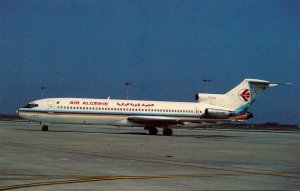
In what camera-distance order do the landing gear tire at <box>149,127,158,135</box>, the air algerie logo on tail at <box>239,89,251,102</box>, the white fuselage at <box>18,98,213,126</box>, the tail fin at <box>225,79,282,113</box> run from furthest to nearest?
the air algerie logo on tail at <box>239,89,251,102</box>
the tail fin at <box>225,79,282,113</box>
the landing gear tire at <box>149,127,158,135</box>
the white fuselage at <box>18,98,213,126</box>

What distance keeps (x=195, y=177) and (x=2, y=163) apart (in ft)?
23.2

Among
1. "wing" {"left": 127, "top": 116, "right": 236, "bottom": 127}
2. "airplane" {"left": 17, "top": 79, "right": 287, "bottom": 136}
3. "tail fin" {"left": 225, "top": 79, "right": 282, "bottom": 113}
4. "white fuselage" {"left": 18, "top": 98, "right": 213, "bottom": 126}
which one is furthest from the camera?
"tail fin" {"left": 225, "top": 79, "right": 282, "bottom": 113}

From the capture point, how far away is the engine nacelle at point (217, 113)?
171 ft

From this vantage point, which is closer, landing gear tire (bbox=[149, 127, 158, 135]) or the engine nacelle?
the engine nacelle

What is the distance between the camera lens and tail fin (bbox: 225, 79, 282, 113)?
54719 millimetres

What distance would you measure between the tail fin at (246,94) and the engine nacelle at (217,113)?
206 centimetres

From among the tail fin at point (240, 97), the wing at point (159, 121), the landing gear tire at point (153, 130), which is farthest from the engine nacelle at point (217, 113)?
the landing gear tire at point (153, 130)

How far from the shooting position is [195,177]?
49.2 ft

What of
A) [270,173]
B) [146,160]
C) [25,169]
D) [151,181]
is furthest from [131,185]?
[146,160]

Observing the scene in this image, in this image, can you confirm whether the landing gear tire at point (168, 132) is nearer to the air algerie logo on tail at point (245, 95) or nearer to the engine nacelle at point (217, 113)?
the engine nacelle at point (217, 113)

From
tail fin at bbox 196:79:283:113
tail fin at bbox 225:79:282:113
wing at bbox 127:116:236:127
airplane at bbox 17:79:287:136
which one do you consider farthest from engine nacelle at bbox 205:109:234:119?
tail fin at bbox 225:79:282:113

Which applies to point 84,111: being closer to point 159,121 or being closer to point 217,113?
point 159,121

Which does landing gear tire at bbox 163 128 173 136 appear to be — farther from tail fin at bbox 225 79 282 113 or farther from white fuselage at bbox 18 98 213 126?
tail fin at bbox 225 79 282 113

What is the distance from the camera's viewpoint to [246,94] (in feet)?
180
